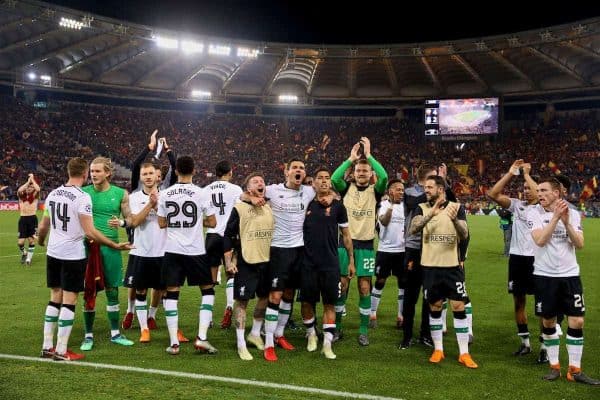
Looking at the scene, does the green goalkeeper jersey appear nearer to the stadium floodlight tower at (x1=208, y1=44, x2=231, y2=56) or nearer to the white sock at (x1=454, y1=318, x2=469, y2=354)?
the white sock at (x1=454, y1=318, x2=469, y2=354)

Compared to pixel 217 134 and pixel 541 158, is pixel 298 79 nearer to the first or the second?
pixel 217 134

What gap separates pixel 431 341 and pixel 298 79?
142 feet

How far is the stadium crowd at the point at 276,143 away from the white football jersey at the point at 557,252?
3605cm

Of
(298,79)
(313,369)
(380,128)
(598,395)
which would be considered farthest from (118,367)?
(380,128)

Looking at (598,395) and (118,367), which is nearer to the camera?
(598,395)

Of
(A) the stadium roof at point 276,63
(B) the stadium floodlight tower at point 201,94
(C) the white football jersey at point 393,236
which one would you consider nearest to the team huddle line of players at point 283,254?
(C) the white football jersey at point 393,236

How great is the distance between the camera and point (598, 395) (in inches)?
222

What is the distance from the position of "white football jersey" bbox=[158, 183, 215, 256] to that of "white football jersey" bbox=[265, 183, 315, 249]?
965 mm

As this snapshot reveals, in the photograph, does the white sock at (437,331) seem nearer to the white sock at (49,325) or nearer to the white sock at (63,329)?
the white sock at (63,329)

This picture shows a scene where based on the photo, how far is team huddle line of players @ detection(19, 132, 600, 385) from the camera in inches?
249

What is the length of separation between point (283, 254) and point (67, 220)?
260 cm

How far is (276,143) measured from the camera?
172 feet

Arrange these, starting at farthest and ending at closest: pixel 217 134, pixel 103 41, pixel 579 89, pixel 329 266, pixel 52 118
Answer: pixel 217 134
pixel 52 118
pixel 579 89
pixel 103 41
pixel 329 266

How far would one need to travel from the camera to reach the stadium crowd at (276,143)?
140 feet
